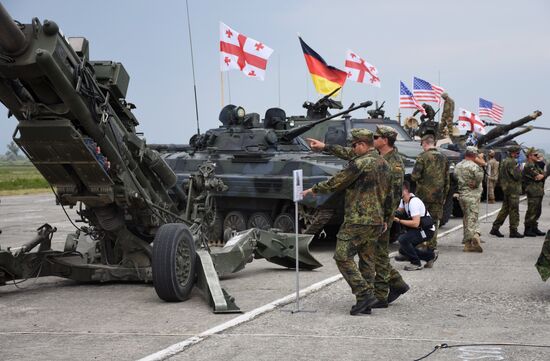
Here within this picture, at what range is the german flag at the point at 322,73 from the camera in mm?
21375

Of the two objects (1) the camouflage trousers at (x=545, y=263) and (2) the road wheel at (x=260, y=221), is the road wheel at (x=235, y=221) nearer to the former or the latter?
(2) the road wheel at (x=260, y=221)

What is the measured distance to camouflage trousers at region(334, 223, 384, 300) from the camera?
344 inches

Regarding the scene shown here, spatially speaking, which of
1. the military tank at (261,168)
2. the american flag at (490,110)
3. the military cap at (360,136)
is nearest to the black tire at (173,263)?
the military cap at (360,136)

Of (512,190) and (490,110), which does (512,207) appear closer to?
(512,190)

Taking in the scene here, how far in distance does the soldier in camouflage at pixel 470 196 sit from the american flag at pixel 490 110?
16784 millimetres

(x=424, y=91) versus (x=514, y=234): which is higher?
(x=424, y=91)

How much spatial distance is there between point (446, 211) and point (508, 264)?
19.2ft

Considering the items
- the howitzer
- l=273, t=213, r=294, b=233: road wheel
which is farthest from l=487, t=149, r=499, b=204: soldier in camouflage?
the howitzer

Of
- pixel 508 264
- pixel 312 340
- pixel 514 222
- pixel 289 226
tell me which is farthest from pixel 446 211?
pixel 312 340

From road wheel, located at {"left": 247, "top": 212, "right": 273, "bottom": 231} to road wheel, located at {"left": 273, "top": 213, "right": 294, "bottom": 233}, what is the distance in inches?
7.4

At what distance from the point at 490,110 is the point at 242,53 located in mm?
13518

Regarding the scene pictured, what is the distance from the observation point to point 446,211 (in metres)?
18.5

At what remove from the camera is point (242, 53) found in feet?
67.9

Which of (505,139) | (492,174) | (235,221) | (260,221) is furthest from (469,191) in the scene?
(505,139)
